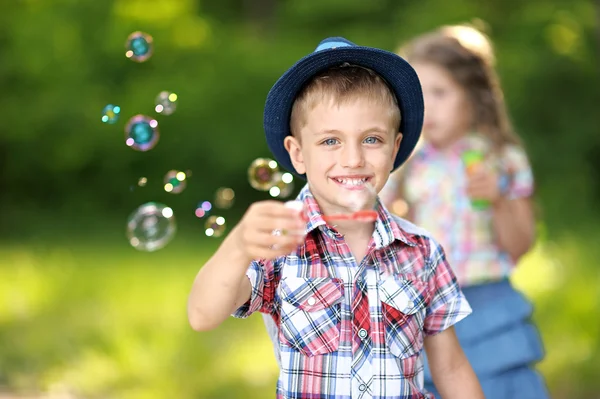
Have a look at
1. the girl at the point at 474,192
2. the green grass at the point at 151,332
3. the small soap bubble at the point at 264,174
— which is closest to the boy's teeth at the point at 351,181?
the small soap bubble at the point at 264,174

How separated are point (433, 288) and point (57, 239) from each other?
9.17m

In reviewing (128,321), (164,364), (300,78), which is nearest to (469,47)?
(300,78)

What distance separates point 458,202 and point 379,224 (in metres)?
1.43

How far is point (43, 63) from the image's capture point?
11.4m

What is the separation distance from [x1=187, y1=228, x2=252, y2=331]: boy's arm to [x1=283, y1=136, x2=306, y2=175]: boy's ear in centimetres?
36

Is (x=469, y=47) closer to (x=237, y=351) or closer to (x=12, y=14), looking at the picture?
(x=237, y=351)

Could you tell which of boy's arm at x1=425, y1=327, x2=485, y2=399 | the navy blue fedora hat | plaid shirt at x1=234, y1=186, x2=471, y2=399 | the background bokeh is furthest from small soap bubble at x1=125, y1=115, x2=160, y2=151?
the background bokeh

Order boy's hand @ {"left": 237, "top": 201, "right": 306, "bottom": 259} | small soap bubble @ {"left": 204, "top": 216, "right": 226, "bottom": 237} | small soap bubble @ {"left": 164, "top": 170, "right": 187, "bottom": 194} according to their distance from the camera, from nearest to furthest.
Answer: boy's hand @ {"left": 237, "top": 201, "right": 306, "bottom": 259} → small soap bubble @ {"left": 204, "top": 216, "right": 226, "bottom": 237} → small soap bubble @ {"left": 164, "top": 170, "right": 187, "bottom": 194}

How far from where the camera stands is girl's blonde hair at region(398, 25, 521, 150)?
3.62 metres

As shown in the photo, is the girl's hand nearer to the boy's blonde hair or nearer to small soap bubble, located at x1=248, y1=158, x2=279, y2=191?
small soap bubble, located at x1=248, y1=158, x2=279, y2=191

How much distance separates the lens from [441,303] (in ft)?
7.38

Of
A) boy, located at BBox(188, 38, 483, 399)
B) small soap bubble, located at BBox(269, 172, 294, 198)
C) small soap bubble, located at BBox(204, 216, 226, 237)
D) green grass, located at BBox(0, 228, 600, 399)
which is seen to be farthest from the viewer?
green grass, located at BBox(0, 228, 600, 399)

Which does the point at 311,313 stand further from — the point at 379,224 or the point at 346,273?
the point at 379,224

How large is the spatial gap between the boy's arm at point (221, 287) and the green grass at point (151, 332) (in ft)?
9.29
